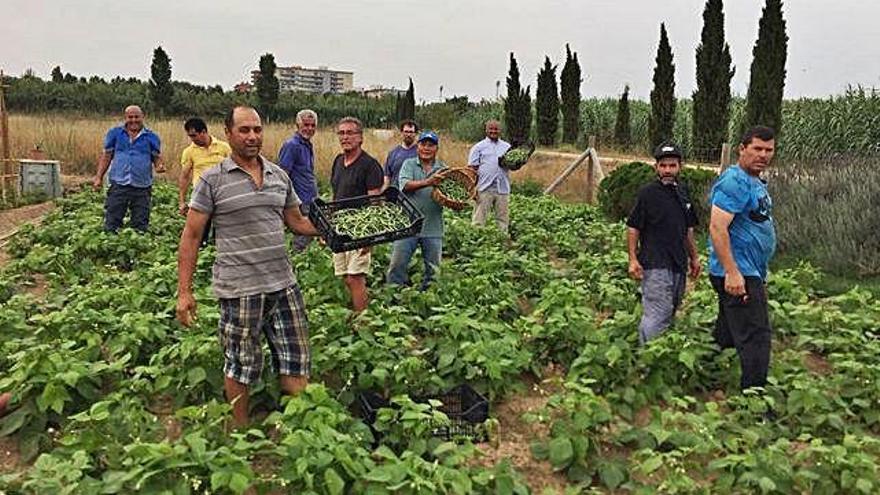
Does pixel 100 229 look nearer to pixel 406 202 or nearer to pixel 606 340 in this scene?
pixel 406 202

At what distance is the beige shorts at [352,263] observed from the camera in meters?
5.58

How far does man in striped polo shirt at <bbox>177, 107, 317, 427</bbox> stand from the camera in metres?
3.71

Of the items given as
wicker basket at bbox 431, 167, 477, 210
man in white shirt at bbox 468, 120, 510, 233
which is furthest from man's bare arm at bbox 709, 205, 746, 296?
man in white shirt at bbox 468, 120, 510, 233

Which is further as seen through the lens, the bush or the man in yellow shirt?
the bush

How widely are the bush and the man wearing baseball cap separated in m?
5.39

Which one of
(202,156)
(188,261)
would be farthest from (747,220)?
(202,156)

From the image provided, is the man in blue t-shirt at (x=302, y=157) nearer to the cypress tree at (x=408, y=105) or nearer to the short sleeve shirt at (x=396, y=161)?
the short sleeve shirt at (x=396, y=161)

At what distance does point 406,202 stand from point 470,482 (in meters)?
2.37

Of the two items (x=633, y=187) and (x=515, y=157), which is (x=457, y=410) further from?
(x=633, y=187)

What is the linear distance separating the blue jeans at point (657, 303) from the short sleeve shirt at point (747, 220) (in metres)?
0.62

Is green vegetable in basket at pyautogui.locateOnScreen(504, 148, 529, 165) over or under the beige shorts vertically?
over

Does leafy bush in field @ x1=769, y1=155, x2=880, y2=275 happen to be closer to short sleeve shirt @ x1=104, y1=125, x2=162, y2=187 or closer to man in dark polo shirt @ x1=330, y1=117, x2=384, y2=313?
man in dark polo shirt @ x1=330, y1=117, x2=384, y2=313

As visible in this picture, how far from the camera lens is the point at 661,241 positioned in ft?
16.3

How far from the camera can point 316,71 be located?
112 metres
